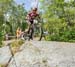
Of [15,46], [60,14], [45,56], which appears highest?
[15,46]

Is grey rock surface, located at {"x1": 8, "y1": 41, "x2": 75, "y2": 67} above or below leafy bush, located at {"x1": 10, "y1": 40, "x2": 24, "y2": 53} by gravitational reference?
below

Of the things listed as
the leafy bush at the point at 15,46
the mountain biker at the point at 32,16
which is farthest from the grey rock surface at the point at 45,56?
the mountain biker at the point at 32,16

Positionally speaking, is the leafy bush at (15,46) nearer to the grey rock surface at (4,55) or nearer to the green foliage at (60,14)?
the grey rock surface at (4,55)

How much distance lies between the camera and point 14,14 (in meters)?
59.2

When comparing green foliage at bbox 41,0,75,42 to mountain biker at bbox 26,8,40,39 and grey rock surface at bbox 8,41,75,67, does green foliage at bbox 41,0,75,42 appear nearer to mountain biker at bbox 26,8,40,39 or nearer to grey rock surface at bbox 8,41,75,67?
mountain biker at bbox 26,8,40,39

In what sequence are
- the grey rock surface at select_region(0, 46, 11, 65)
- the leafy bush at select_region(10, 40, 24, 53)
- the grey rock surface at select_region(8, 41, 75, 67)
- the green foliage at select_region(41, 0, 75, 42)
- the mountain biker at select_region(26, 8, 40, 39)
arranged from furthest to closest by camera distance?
the green foliage at select_region(41, 0, 75, 42) → the mountain biker at select_region(26, 8, 40, 39) → the leafy bush at select_region(10, 40, 24, 53) → the grey rock surface at select_region(0, 46, 11, 65) → the grey rock surface at select_region(8, 41, 75, 67)

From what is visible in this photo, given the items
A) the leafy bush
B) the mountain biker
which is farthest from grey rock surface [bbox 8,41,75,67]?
the mountain biker

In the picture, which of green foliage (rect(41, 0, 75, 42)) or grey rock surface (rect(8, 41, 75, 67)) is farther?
green foliage (rect(41, 0, 75, 42))

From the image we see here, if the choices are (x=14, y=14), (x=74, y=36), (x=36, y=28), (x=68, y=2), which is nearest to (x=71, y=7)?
(x=68, y=2)

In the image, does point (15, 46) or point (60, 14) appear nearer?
point (15, 46)

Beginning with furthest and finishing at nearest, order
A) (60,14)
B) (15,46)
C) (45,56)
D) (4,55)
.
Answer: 1. (60,14)
2. (15,46)
3. (4,55)
4. (45,56)

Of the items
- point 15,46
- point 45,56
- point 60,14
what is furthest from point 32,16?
point 60,14

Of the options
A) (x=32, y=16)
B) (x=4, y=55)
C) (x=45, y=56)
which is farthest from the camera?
(x=32, y=16)

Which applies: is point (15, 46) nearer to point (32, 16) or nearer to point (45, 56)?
point (45, 56)
